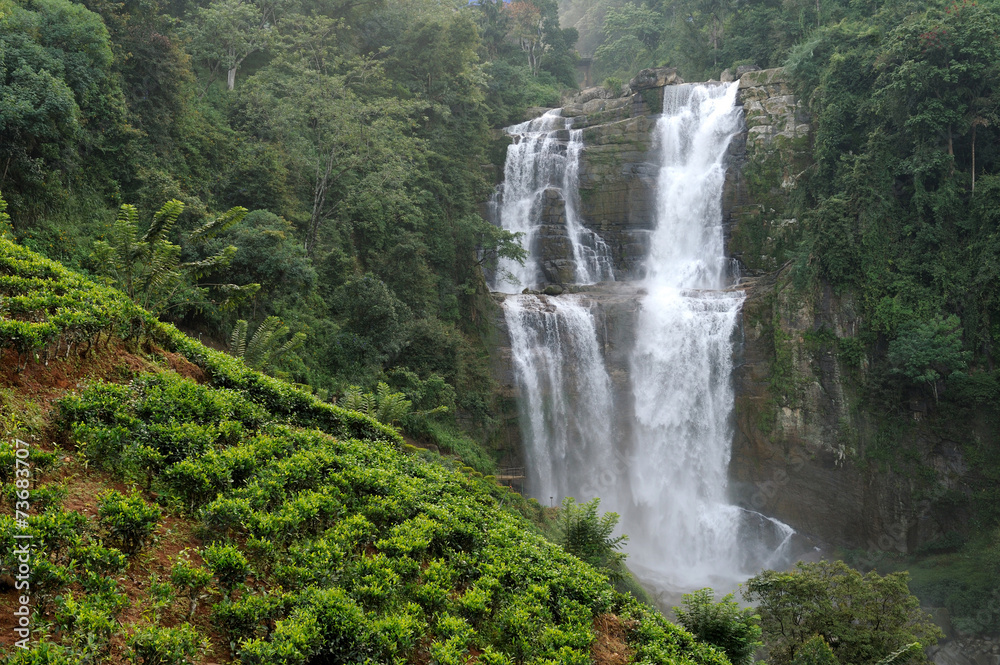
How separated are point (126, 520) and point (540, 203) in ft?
85.0

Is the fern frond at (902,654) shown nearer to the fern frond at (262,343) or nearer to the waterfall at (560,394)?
the waterfall at (560,394)

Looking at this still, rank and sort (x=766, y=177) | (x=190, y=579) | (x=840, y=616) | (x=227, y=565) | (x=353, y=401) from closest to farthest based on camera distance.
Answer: (x=190, y=579) → (x=227, y=565) → (x=840, y=616) → (x=353, y=401) → (x=766, y=177)

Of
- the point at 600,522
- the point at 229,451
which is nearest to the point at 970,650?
the point at 600,522

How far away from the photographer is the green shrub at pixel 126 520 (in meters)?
3.83

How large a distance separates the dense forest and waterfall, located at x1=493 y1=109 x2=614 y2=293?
1.52m

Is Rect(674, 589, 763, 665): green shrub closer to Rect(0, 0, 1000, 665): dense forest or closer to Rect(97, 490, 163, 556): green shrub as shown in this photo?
Rect(0, 0, 1000, 665): dense forest

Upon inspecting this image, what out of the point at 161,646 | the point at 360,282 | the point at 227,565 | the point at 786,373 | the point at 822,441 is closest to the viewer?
the point at 161,646

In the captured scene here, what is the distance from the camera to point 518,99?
3416 centimetres

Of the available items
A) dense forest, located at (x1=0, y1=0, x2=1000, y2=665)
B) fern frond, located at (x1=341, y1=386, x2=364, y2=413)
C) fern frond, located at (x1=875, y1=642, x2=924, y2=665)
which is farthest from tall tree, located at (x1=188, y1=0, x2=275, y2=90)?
fern frond, located at (x1=875, y1=642, x2=924, y2=665)

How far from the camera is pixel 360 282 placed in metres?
17.0

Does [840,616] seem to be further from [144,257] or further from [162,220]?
[162,220]

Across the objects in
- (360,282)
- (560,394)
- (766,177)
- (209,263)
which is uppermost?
(766,177)

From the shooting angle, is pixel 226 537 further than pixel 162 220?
No

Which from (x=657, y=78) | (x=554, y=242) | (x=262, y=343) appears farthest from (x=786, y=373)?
(x=657, y=78)
